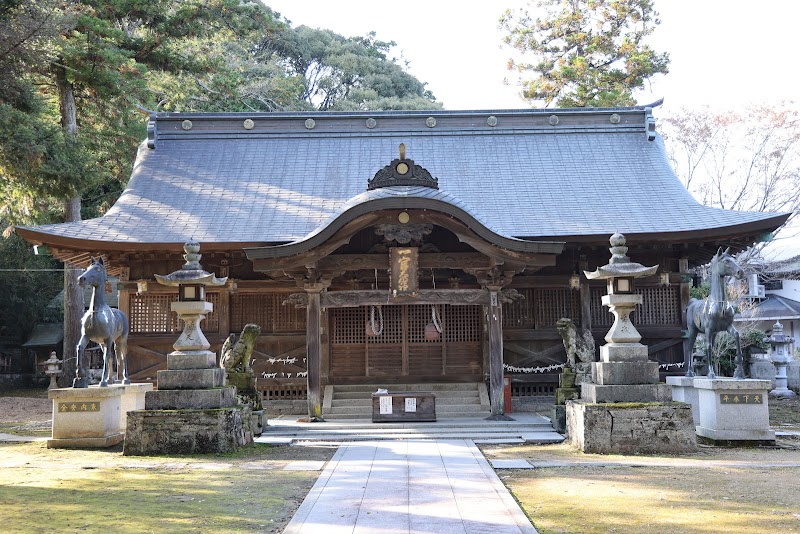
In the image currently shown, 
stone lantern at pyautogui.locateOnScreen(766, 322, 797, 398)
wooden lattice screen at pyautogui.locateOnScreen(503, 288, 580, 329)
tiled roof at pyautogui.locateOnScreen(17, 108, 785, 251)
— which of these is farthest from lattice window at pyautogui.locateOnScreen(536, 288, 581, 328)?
stone lantern at pyautogui.locateOnScreen(766, 322, 797, 398)

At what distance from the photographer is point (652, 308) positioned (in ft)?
55.0

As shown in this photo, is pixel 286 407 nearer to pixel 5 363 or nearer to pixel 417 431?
pixel 417 431

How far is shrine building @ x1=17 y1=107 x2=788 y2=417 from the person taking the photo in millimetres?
13961

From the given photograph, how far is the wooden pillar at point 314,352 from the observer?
14.0 m

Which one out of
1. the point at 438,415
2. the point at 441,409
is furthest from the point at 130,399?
the point at 441,409

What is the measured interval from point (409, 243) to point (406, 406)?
3.13 meters

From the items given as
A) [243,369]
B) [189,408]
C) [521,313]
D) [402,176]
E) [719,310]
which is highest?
[402,176]

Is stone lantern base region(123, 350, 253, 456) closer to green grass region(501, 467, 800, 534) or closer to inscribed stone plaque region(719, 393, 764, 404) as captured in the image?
green grass region(501, 467, 800, 534)

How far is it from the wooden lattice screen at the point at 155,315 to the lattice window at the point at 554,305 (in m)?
7.49

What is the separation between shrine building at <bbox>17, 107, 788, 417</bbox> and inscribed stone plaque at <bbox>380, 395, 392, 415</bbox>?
4.45 feet

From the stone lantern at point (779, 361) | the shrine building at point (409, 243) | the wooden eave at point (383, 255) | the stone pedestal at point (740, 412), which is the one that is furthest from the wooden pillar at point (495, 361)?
the stone lantern at point (779, 361)

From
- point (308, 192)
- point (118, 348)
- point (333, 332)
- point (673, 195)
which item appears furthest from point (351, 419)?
point (673, 195)

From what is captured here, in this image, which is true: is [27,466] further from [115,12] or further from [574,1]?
[574,1]

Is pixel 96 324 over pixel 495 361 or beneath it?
over
